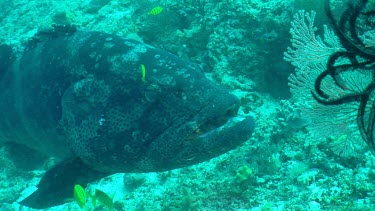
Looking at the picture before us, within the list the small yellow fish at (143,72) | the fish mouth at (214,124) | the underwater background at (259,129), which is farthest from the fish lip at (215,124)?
the underwater background at (259,129)

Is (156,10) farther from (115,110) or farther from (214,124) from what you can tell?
(214,124)

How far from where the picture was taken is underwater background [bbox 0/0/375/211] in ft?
12.5

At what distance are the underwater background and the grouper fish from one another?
2.82ft

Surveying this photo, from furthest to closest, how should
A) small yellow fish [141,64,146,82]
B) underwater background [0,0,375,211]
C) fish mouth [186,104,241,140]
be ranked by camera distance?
underwater background [0,0,375,211]
small yellow fish [141,64,146,82]
fish mouth [186,104,241,140]

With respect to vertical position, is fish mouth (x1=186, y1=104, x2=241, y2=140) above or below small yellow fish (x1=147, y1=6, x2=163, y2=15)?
above

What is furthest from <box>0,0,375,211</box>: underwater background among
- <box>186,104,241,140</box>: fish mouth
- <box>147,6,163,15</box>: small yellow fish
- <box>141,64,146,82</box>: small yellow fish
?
<box>186,104,241,140</box>: fish mouth

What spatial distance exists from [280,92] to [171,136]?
4071mm

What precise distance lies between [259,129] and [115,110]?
2.72m

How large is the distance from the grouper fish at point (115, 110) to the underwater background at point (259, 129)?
2.82 feet

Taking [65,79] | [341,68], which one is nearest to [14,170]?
[65,79]

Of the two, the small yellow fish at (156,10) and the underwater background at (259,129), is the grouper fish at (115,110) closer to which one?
the underwater background at (259,129)

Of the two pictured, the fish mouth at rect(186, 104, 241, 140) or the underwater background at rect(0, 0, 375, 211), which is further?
the underwater background at rect(0, 0, 375, 211)

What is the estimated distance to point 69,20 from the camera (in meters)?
10.9

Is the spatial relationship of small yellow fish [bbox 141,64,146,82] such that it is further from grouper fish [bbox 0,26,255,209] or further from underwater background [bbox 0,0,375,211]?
underwater background [bbox 0,0,375,211]
